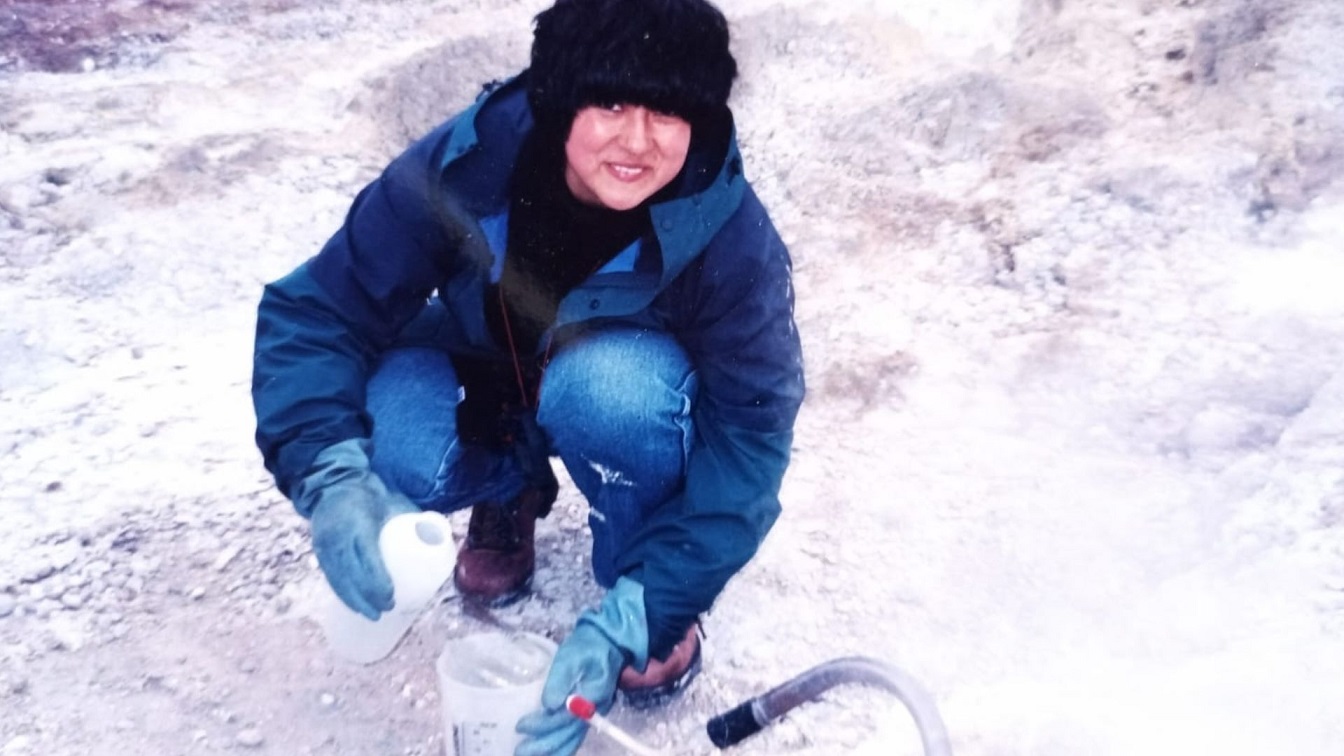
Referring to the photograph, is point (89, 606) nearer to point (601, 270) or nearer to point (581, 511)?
point (581, 511)

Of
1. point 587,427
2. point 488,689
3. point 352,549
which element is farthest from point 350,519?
point 587,427

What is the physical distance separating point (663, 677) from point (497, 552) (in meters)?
0.47

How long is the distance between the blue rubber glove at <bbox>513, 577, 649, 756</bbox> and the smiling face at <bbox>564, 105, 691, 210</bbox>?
63cm

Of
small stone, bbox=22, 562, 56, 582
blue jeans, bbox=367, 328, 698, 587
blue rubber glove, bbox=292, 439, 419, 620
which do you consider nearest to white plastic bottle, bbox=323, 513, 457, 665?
blue rubber glove, bbox=292, 439, 419, 620

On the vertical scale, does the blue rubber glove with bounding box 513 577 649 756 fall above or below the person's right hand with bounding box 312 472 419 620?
below

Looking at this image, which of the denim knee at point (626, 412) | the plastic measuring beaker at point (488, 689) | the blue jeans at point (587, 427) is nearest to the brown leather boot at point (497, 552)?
the blue jeans at point (587, 427)

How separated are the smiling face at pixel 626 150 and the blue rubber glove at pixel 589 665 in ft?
2.05

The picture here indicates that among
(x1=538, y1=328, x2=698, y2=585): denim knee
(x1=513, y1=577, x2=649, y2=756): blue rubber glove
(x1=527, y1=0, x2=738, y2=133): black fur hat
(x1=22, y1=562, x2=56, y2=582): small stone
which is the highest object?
(x1=527, y1=0, x2=738, y2=133): black fur hat

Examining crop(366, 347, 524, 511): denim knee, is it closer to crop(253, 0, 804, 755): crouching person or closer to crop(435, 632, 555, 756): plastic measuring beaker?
crop(253, 0, 804, 755): crouching person

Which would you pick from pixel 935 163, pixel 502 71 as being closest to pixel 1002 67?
pixel 935 163

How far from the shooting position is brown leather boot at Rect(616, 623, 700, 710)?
1824 mm

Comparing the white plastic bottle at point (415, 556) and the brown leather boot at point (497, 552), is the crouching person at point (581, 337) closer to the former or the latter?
the white plastic bottle at point (415, 556)

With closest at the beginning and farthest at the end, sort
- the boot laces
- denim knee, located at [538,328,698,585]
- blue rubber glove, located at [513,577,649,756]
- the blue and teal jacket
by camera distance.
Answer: blue rubber glove, located at [513,577,649,756] → the blue and teal jacket → denim knee, located at [538,328,698,585] → the boot laces

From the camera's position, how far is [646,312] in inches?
68.2
